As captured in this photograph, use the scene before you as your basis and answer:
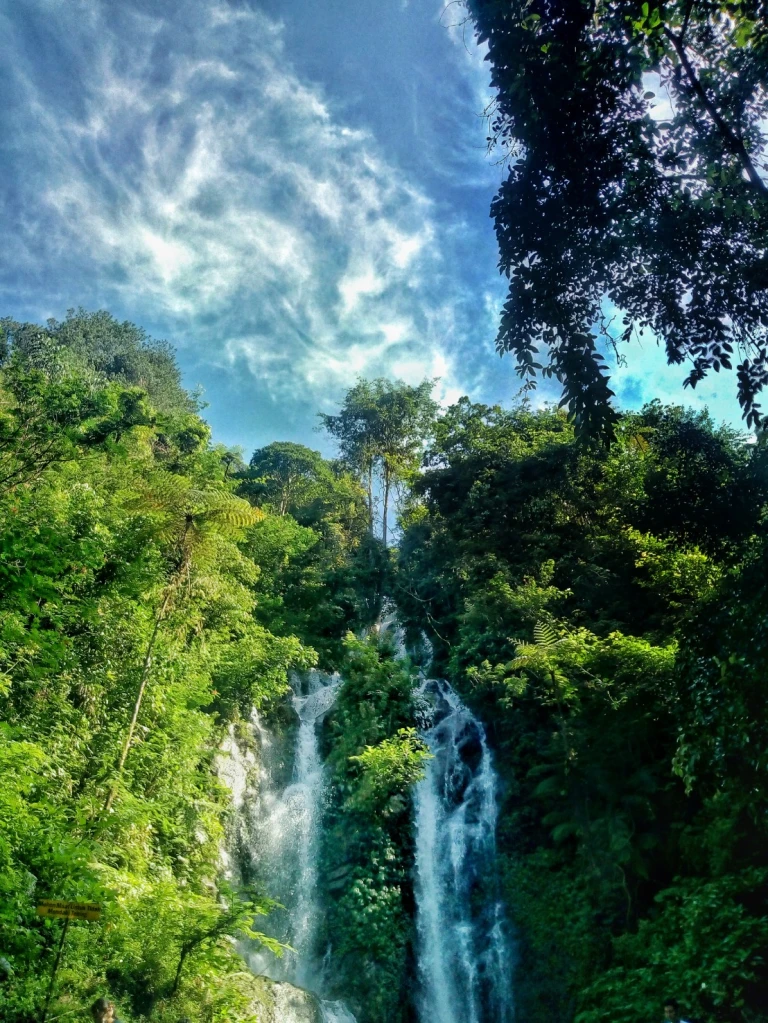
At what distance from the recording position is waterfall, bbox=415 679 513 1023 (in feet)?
36.9

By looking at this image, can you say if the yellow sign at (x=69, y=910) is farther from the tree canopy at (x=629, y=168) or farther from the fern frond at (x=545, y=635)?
the fern frond at (x=545, y=635)

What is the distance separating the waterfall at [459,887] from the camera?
→ 36.9 ft

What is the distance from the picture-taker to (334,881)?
12.8 metres

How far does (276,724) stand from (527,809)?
286 inches

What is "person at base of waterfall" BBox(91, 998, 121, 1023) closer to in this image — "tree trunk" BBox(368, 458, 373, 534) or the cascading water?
the cascading water

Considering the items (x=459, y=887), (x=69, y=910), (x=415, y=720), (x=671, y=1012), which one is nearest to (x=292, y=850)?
(x=459, y=887)

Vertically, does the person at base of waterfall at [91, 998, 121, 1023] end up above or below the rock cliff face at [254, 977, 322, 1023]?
above

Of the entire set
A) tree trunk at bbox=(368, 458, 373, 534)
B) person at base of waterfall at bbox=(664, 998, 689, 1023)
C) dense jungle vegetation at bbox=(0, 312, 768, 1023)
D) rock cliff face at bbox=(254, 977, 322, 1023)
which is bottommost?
rock cliff face at bbox=(254, 977, 322, 1023)

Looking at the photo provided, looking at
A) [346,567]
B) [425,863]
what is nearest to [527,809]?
[425,863]

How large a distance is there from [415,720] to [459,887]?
417cm

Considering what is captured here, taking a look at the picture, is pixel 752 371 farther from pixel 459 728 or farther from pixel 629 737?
pixel 459 728

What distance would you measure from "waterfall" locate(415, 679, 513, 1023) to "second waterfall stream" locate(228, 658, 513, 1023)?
2cm

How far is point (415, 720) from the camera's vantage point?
52.6ft

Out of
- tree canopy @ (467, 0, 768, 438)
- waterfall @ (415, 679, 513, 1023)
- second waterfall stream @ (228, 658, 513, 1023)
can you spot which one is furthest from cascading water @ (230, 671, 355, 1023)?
tree canopy @ (467, 0, 768, 438)
